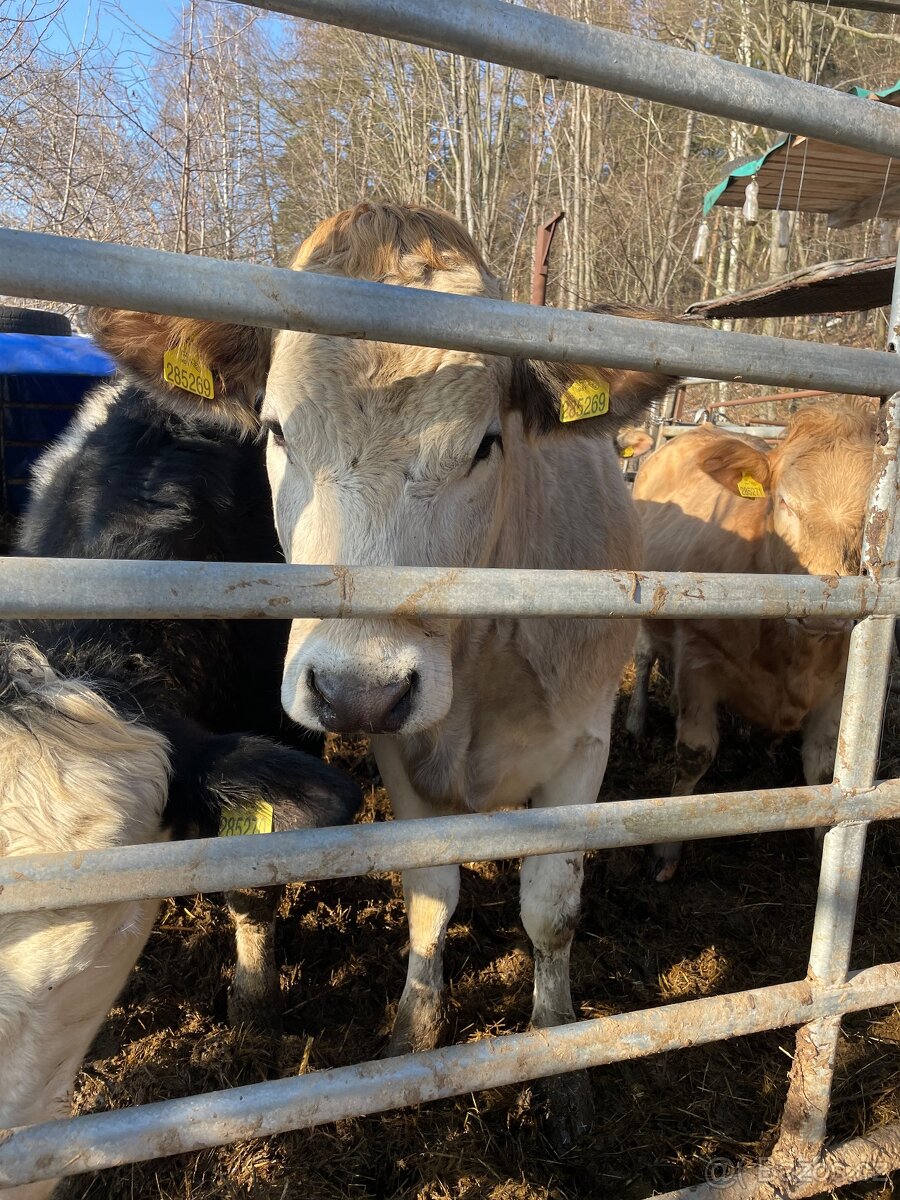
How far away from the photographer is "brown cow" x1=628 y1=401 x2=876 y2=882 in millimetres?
3354

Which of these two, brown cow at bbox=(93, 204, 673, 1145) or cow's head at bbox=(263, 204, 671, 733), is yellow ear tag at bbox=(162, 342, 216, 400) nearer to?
brown cow at bbox=(93, 204, 673, 1145)

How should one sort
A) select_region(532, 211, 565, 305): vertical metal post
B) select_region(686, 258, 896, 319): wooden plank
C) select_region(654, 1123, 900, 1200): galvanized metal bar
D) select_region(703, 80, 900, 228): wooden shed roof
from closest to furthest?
1. select_region(654, 1123, 900, 1200): galvanized metal bar
2. select_region(686, 258, 896, 319): wooden plank
3. select_region(703, 80, 900, 228): wooden shed roof
4. select_region(532, 211, 565, 305): vertical metal post

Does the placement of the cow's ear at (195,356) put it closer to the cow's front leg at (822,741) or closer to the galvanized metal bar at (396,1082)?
the galvanized metal bar at (396,1082)

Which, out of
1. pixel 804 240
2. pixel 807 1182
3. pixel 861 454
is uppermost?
pixel 804 240

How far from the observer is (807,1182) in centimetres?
156

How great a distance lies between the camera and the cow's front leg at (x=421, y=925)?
232 centimetres

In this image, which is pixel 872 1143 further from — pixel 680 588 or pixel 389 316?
pixel 389 316

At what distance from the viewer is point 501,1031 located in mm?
2398

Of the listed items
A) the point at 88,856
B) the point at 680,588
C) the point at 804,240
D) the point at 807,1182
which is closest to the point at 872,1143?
the point at 807,1182

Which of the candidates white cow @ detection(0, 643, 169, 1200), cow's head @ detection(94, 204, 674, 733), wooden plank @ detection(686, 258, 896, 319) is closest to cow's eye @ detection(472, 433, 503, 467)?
cow's head @ detection(94, 204, 674, 733)

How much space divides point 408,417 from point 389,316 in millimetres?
549

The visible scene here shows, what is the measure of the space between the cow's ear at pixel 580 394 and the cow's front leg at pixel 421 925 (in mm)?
1013

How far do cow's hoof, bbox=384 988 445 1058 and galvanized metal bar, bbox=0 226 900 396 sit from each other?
187cm

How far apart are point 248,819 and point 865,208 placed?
5.60 m
